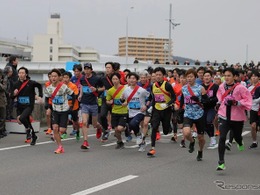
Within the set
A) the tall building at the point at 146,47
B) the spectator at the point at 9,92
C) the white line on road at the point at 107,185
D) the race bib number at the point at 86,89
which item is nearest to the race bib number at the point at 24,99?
the spectator at the point at 9,92

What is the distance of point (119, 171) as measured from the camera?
29.1ft

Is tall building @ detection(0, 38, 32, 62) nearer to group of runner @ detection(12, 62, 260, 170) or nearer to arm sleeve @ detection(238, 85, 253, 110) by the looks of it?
group of runner @ detection(12, 62, 260, 170)

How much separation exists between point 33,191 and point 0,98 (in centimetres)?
688

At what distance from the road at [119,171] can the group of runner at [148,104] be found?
0.37m

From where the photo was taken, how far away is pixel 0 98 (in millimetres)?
13555

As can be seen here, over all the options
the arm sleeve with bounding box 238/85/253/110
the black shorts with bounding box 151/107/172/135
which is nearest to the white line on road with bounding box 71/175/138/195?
the arm sleeve with bounding box 238/85/253/110

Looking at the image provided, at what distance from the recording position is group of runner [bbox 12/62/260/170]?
9070mm

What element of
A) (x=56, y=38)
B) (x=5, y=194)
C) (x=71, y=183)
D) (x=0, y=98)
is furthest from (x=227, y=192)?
(x=56, y=38)

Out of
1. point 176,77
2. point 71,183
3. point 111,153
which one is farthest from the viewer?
point 176,77

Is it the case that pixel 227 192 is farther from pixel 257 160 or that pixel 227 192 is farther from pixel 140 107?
pixel 140 107

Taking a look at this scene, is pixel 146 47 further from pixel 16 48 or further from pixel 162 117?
pixel 162 117

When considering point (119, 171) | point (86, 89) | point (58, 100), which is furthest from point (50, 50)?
point (119, 171)

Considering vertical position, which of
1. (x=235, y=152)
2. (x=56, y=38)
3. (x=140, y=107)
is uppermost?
(x=56, y=38)

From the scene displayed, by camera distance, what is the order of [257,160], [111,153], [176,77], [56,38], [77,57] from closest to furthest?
[257,160], [111,153], [176,77], [56,38], [77,57]
